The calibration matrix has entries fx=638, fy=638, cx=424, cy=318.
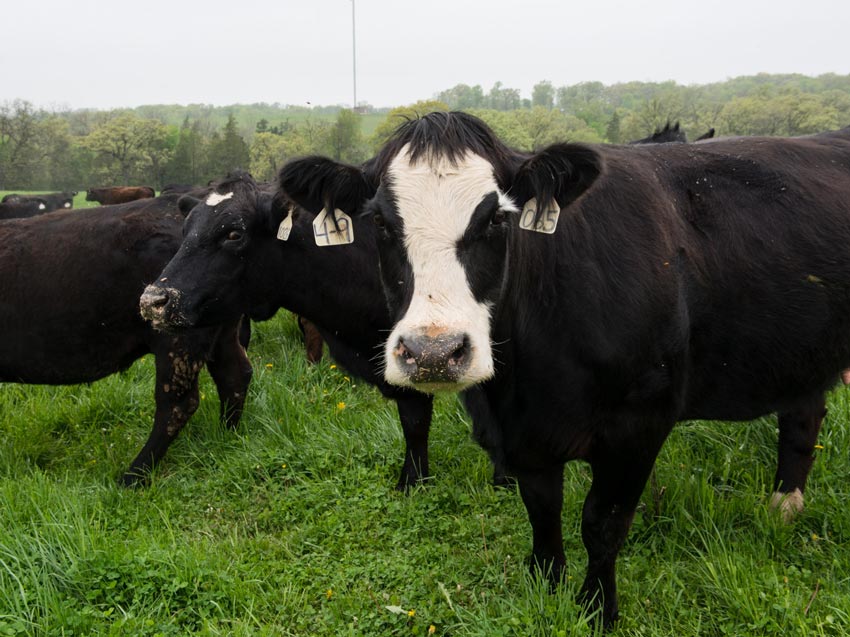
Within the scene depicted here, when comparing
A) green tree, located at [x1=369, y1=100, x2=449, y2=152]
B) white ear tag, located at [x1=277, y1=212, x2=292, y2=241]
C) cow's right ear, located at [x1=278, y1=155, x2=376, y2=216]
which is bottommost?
white ear tag, located at [x1=277, y1=212, x2=292, y2=241]

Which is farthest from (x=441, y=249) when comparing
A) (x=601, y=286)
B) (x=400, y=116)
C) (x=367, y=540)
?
(x=367, y=540)

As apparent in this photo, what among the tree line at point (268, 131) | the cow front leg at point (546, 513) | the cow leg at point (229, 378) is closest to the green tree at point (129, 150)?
the tree line at point (268, 131)

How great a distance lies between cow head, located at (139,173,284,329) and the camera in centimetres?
385

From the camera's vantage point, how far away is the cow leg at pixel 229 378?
5.01m

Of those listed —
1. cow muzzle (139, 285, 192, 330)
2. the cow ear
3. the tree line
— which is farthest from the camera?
the tree line

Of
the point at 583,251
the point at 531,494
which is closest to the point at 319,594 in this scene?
the point at 531,494

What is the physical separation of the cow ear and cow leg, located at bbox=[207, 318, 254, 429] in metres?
3.29

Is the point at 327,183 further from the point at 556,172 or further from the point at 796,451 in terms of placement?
the point at 796,451

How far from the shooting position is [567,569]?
3.05 meters

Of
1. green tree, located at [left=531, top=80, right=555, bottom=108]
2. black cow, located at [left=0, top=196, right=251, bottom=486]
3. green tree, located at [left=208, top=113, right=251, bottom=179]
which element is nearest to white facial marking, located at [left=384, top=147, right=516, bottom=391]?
black cow, located at [left=0, top=196, right=251, bottom=486]

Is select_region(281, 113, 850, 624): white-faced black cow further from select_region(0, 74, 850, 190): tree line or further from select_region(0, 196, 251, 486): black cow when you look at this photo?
select_region(0, 74, 850, 190): tree line

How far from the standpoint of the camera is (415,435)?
414cm

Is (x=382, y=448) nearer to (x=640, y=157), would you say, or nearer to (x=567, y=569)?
(x=567, y=569)

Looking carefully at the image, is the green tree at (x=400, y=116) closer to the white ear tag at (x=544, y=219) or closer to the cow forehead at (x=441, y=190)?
the cow forehead at (x=441, y=190)
